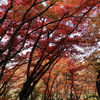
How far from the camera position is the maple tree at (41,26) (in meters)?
4.64

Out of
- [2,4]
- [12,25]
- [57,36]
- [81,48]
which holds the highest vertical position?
[2,4]

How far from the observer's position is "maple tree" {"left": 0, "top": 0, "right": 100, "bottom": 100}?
183 inches

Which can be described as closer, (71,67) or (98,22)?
(98,22)

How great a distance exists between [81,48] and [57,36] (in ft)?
6.17

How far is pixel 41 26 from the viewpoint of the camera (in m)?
4.69

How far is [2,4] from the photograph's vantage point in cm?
538

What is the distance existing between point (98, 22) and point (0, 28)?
202 inches

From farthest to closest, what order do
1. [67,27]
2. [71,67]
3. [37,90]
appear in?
[37,90]
[71,67]
[67,27]

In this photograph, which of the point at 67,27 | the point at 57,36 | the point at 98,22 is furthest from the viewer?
the point at 57,36

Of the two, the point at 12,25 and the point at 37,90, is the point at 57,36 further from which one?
the point at 37,90

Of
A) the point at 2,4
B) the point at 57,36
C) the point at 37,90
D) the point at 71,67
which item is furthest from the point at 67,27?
the point at 37,90

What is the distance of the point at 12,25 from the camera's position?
6164 mm

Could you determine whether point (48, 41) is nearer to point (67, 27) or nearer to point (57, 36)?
point (57, 36)

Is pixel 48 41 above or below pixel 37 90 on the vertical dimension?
above
